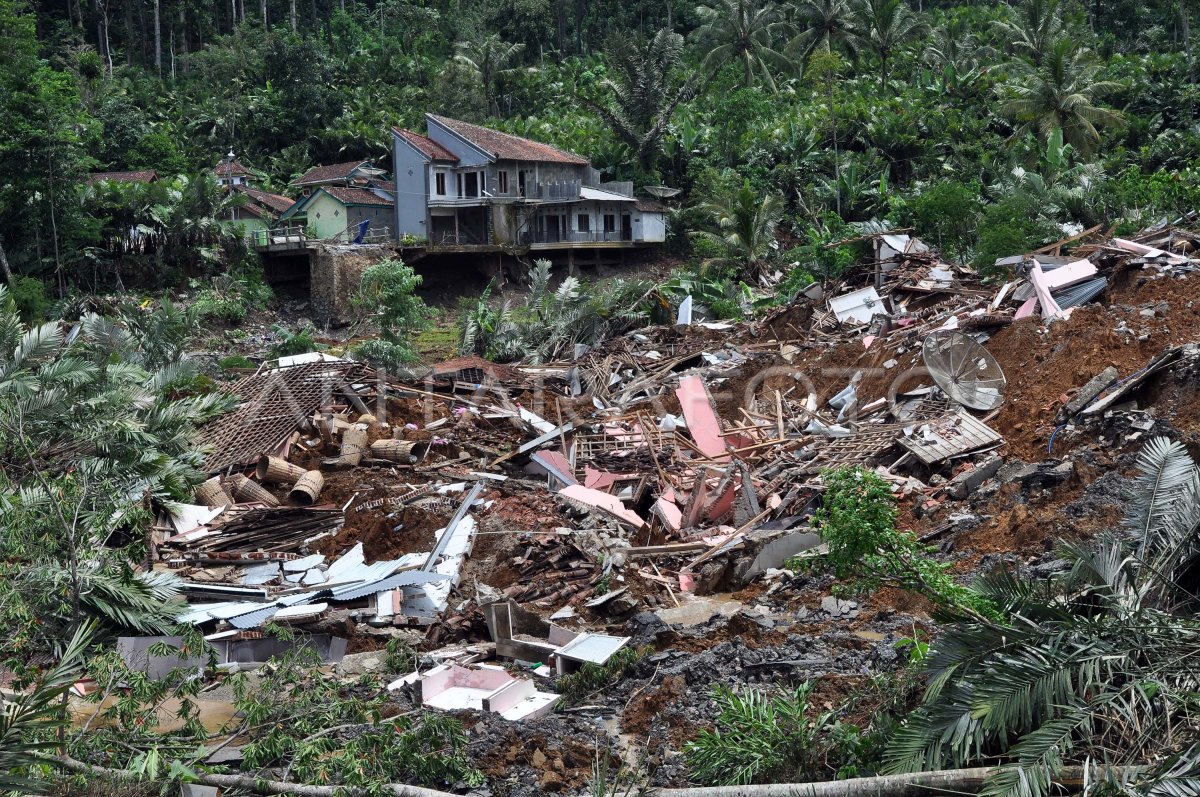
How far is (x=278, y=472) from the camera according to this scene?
15336mm

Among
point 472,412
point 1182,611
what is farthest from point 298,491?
point 1182,611

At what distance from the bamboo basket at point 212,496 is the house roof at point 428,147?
23.1 meters

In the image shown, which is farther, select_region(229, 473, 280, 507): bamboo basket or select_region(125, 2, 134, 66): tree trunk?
select_region(125, 2, 134, 66): tree trunk

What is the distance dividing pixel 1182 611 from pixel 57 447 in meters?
10.00

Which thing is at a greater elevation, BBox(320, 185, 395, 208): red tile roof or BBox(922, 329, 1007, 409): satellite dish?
BBox(320, 185, 395, 208): red tile roof

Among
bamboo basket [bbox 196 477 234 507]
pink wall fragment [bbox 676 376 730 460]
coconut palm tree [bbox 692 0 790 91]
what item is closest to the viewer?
bamboo basket [bbox 196 477 234 507]

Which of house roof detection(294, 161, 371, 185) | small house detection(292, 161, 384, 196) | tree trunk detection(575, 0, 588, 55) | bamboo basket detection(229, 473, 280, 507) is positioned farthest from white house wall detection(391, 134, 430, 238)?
bamboo basket detection(229, 473, 280, 507)

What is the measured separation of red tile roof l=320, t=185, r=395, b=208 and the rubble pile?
16899 mm

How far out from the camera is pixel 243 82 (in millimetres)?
45656

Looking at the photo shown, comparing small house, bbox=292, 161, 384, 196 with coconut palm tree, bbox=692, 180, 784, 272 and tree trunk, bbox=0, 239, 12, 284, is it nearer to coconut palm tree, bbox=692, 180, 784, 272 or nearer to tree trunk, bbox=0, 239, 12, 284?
tree trunk, bbox=0, 239, 12, 284

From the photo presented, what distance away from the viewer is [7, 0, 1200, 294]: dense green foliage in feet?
95.5

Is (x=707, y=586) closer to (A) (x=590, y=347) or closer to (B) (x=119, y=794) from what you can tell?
(B) (x=119, y=794)

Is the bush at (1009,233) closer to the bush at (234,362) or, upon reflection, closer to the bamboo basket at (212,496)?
the bamboo basket at (212,496)

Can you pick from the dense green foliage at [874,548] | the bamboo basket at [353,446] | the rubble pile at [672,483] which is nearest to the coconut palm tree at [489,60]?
the rubble pile at [672,483]
